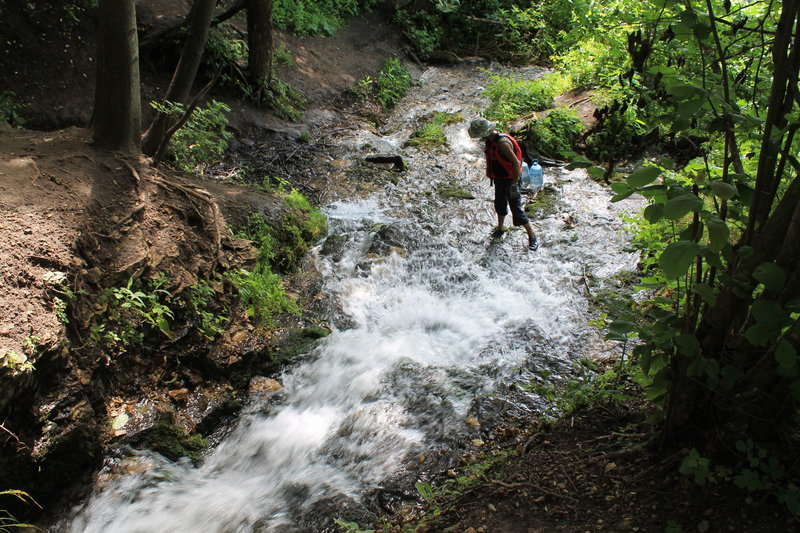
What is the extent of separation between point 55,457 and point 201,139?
500 cm

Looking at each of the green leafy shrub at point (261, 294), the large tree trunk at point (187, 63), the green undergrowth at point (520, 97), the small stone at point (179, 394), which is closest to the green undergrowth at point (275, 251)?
the green leafy shrub at point (261, 294)

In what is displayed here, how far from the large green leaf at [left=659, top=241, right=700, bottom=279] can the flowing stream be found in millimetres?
2895

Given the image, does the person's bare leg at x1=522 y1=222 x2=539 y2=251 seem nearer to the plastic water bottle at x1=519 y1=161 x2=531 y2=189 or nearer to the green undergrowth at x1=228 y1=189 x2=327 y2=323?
the plastic water bottle at x1=519 y1=161 x2=531 y2=189

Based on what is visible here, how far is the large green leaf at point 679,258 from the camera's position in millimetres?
1997

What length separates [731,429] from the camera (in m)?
2.72

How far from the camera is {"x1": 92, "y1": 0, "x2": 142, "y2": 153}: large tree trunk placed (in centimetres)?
550

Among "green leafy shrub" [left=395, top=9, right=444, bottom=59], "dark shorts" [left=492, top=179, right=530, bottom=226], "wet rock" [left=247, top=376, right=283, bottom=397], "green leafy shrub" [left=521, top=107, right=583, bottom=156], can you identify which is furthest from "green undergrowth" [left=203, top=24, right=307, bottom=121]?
"wet rock" [left=247, top=376, right=283, bottom=397]

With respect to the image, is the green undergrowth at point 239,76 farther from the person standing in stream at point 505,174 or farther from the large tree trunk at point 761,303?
the large tree trunk at point 761,303

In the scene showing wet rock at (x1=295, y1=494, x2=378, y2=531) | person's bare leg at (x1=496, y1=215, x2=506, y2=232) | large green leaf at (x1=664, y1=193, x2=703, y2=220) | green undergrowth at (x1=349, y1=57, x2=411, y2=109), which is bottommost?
wet rock at (x1=295, y1=494, x2=378, y2=531)

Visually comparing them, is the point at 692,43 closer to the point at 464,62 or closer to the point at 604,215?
the point at 604,215

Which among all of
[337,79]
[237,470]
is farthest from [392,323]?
[337,79]

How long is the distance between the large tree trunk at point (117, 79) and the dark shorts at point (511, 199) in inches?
193

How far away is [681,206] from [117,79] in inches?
233

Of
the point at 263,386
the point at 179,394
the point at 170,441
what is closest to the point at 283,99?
the point at 263,386
